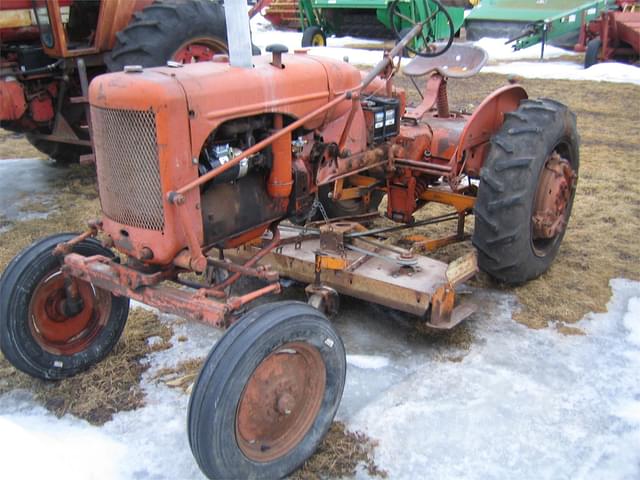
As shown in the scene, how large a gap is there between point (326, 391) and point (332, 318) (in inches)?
43.0

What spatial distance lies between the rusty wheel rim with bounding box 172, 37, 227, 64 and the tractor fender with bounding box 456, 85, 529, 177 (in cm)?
242

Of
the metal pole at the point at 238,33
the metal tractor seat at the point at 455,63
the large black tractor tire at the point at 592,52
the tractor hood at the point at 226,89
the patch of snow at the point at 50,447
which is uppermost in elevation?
the metal pole at the point at 238,33

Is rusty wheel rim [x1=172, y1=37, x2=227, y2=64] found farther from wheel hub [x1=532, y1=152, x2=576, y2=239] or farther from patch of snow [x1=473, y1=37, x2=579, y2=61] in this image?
patch of snow [x1=473, y1=37, x2=579, y2=61]

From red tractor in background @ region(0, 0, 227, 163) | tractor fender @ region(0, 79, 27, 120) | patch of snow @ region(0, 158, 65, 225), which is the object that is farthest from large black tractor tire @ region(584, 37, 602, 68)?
tractor fender @ region(0, 79, 27, 120)

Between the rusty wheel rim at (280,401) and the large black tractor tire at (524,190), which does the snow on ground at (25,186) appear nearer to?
the rusty wheel rim at (280,401)

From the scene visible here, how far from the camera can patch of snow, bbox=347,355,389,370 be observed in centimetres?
331

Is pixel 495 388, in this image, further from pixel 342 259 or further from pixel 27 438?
pixel 27 438

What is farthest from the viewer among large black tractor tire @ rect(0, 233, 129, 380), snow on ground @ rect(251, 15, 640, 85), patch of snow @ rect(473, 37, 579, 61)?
patch of snow @ rect(473, 37, 579, 61)

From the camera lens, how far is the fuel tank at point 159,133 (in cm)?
253

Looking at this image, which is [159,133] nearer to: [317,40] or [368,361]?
[368,361]

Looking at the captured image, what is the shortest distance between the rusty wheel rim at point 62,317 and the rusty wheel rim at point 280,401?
3.73 feet

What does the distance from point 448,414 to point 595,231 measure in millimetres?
2626

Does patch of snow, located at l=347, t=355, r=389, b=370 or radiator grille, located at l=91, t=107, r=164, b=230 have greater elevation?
radiator grille, located at l=91, t=107, r=164, b=230

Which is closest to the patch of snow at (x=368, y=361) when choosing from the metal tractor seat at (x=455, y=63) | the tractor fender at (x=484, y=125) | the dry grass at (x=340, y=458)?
the dry grass at (x=340, y=458)
